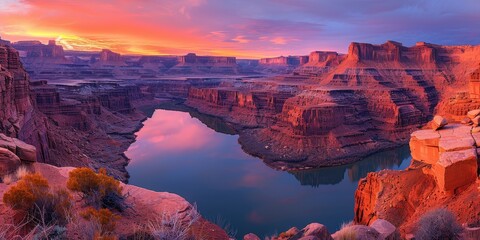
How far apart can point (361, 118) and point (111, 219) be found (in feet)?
184

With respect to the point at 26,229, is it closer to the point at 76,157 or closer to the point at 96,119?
the point at 76,157

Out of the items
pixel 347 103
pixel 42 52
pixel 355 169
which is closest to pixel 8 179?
pixel 355 169

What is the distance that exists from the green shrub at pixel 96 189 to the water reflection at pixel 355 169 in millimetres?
29583

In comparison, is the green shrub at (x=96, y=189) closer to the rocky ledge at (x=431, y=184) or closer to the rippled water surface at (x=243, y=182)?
the rocky ledge at (x=431, y=184)

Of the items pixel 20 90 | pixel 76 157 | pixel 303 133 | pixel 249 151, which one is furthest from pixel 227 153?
pixel 20 90

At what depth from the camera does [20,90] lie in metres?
28.3

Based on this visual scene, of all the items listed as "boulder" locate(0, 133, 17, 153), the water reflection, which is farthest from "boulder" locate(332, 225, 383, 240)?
the water reflection

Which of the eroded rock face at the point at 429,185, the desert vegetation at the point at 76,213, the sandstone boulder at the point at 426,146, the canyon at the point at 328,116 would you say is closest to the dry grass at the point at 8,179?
the canyon at the point at 328,116

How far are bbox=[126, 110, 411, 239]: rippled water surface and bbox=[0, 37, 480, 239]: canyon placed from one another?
2.42 meters

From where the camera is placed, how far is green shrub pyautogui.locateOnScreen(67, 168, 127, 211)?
8.73 metres

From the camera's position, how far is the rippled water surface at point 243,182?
87.5ft

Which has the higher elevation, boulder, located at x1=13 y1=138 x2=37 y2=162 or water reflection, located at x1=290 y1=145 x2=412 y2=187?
boulder, located at x1=13 y1=138 x2=37 y2=162

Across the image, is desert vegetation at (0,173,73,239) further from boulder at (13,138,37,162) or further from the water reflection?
the water reflection

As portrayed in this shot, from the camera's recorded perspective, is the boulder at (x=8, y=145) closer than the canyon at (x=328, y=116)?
Yes
